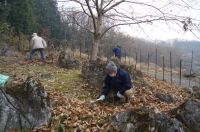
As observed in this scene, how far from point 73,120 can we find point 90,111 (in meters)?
0.79

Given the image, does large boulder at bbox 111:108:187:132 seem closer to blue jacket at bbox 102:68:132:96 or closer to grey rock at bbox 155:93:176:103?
blue jacket at bbox 102:68:132:96

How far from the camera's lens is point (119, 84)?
993 cm

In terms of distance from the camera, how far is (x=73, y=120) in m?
8.51

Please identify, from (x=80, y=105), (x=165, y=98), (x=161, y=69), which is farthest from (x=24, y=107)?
(x=161, y=69)

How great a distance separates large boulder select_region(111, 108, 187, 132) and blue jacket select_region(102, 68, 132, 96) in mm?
1889

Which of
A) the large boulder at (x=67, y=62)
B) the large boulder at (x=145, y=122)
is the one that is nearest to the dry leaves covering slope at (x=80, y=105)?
the large boulder at (x=145, y=122)

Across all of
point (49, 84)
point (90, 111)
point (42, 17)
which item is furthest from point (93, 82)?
point (42, 17)

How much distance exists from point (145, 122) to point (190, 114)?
1073mm

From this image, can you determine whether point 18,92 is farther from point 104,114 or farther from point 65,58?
point 65,58

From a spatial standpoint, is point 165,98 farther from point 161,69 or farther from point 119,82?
point 161,69

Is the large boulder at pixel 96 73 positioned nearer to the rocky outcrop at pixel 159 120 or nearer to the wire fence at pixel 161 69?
the rocky outcrop at pixel 159 120

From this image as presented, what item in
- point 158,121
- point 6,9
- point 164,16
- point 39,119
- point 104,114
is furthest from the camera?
point 6,9

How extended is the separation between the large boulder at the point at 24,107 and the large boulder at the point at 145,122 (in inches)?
64.5

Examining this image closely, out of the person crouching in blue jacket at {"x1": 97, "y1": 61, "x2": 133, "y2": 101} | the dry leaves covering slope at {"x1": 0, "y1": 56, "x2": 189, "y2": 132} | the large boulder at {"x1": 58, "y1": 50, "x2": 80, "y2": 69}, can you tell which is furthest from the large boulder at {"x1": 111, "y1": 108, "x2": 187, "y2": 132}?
the large boulder at {"x1": 58, "y1": 50, "x2": 80, "y2": 69}
